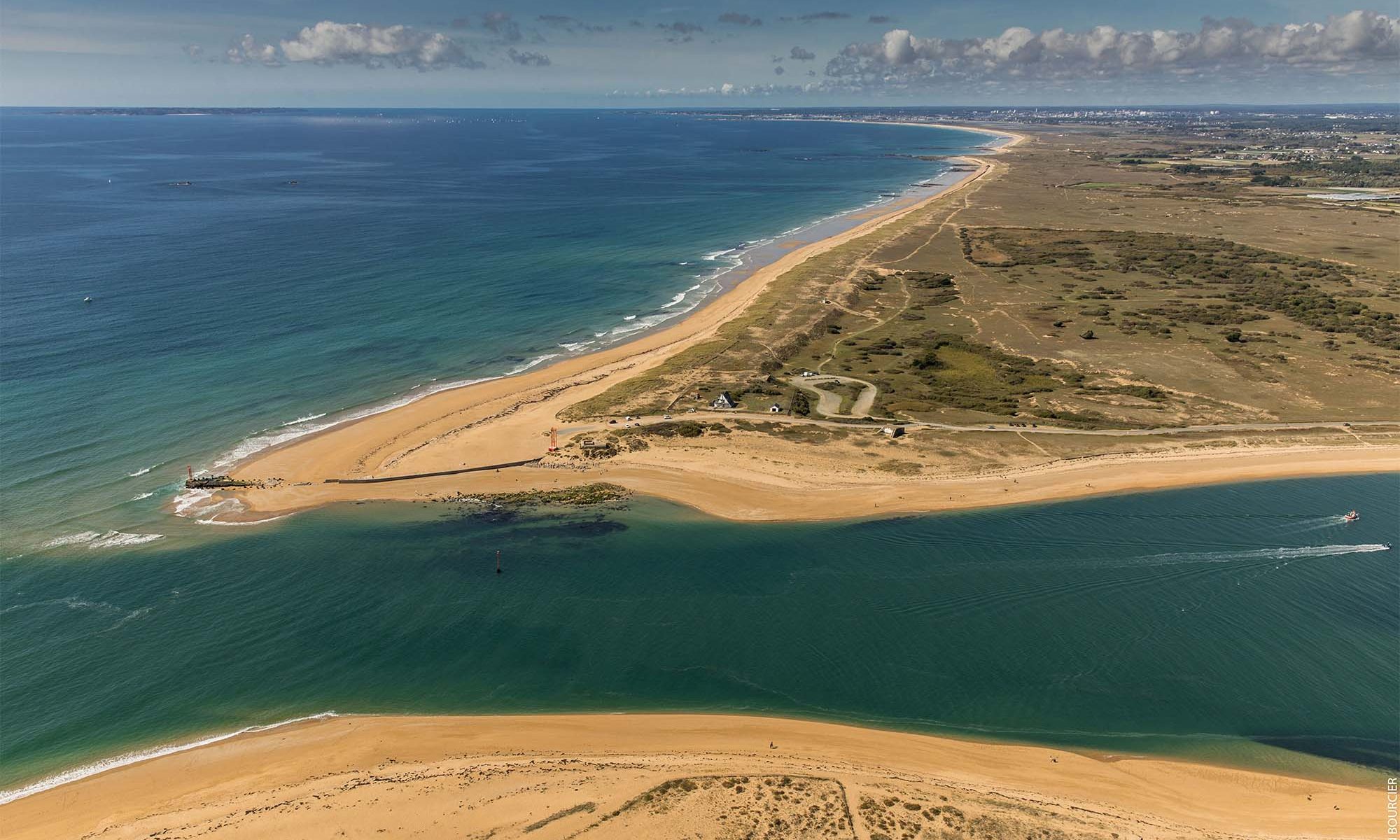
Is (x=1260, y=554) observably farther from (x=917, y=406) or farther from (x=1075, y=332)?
(x=1075, y=332)

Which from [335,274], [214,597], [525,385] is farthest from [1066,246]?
[214,597]

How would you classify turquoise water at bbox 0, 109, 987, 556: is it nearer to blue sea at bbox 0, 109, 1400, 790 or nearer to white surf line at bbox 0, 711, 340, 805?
blue sea at bbox 0, 109, 1400, 790

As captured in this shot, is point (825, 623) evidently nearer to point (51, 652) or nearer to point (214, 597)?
point (214, 597)

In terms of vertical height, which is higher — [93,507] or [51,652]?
[93,507]

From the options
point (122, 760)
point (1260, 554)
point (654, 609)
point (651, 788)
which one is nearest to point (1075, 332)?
point (1260, 554)

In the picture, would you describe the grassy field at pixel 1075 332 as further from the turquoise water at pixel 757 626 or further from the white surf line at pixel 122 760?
the white surf line at pixel 122 760

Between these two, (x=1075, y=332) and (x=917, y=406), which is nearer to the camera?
(x=917, y=406)
